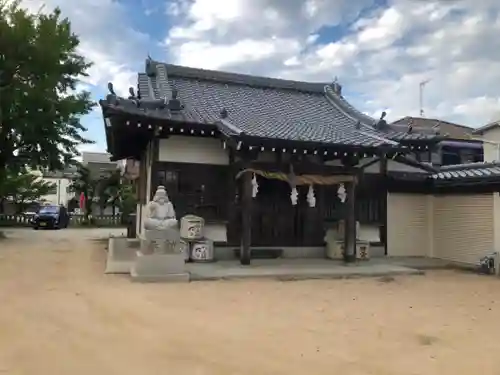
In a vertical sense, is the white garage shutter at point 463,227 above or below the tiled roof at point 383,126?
below

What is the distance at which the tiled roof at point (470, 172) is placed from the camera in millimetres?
10896

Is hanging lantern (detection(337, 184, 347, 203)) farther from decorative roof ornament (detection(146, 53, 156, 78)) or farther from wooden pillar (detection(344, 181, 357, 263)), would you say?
decorative roof ornament (detection(146, 53, 156, 78))

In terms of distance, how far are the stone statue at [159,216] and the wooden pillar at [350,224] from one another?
4.33 metres

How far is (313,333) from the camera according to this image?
16.8 ft

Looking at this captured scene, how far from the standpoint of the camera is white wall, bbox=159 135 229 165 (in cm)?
1076

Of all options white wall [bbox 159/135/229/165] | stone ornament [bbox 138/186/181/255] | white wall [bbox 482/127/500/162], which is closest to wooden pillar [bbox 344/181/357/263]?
white wall [bbox 159/135/229/165]

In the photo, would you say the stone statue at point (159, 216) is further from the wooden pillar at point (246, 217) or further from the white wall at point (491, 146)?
the white wall at point (491, 146)

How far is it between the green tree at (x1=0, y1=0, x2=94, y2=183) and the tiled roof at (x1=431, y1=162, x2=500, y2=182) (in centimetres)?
1408

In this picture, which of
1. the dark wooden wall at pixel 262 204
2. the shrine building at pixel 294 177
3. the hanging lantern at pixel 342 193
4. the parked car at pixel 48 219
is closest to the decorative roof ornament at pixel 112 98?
the shrine building at pixel 294 177

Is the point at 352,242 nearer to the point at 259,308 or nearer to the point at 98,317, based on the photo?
the point at 259,308

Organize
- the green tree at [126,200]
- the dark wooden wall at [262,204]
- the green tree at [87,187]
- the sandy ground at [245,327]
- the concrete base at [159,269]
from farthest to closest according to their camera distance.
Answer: the green tree at [87,187]
the green tree at [126,200]
the dark wooden wall at [262,204]
the concrete base at [159,269]
the sandy ground at [245,327]

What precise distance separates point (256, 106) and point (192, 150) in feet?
11.0

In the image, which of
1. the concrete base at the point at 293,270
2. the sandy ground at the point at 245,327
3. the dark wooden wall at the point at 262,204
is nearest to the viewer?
the sandy ground at the point at 245,327

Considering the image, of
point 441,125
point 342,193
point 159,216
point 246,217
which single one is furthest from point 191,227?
point 441,125
